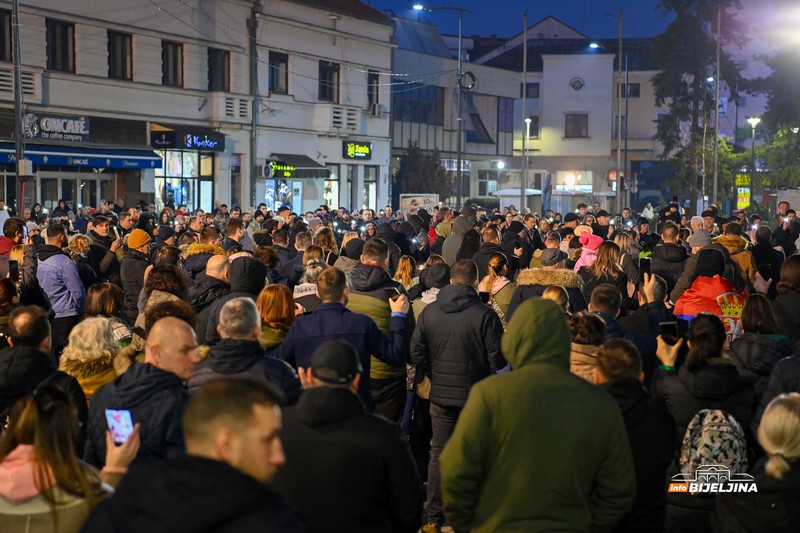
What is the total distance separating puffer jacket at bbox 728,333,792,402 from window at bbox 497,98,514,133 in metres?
62.0

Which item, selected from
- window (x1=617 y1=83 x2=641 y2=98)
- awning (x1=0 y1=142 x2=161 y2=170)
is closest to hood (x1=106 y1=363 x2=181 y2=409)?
awning (x1=0 y1=142 x2=161 y2=170)

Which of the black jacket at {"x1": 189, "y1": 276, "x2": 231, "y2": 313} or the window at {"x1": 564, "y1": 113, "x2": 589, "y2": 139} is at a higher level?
the window at {"x1": 564, "y1": 113, "x2": 589, "y2": 139}

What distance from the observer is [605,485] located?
15.1 ft

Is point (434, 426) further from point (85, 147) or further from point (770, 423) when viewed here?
point (85, 147)

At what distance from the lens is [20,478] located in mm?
4109

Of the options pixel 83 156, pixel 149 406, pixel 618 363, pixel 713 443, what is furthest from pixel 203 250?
pixel 83 156

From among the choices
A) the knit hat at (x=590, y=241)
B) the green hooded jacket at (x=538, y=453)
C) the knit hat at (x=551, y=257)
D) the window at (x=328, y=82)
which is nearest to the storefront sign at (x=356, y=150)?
the window at (x=328, y=82)

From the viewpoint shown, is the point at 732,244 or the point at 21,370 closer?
the point at 21,370

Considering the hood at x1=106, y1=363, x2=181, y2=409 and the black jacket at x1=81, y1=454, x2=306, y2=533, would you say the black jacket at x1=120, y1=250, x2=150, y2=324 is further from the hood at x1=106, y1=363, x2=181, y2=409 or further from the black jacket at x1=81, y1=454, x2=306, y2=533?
the black jacket at x1=81, y1=454, x2=306, y2=533

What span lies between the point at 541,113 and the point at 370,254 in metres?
69.0

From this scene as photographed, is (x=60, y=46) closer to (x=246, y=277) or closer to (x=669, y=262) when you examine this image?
(x=669, y=262)

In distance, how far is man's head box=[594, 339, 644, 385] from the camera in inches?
212

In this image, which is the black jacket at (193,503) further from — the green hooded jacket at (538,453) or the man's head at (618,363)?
the man's head at (618,363)

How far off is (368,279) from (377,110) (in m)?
41.6
